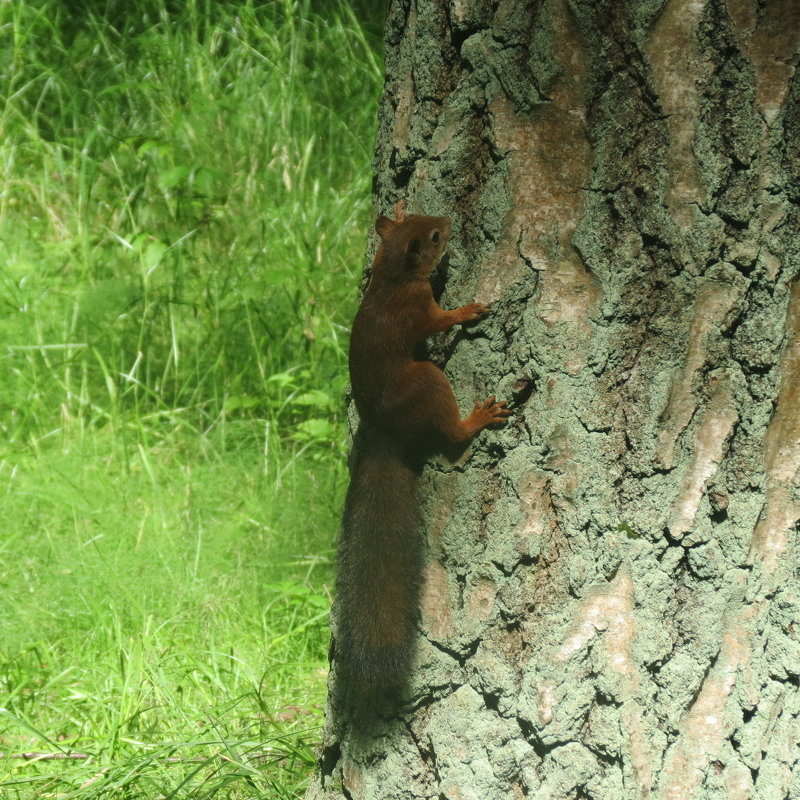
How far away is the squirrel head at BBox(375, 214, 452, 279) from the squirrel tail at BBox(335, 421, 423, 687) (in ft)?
1.02

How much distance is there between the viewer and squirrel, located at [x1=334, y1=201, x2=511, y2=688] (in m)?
1.61

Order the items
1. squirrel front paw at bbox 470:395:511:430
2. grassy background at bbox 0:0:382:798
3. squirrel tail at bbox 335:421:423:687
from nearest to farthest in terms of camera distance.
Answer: squirrel front paw at bbox 470:395:511:430 → squirrel tail at bbox 335:421:423:687 → grassy background at bbox 0:0:382:798

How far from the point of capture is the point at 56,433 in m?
3.45

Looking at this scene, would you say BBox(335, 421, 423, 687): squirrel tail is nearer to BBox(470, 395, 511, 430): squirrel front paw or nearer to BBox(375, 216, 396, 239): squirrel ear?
BBox(470, 395, 511, 430): squirrel front paw

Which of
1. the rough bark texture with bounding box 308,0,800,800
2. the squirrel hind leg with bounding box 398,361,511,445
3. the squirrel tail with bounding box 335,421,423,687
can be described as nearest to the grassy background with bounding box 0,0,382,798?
the squirrel tail with bounding box 335,421,423,687

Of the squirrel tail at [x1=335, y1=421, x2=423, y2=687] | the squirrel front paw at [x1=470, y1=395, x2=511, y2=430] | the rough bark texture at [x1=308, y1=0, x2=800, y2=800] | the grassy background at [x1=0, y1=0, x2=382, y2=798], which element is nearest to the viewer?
the rough bark texture at [x1=308, y1=0, x2=800, y2=800]

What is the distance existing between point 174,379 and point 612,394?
2.50 metres

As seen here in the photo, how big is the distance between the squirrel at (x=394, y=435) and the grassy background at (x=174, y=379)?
19.1 inches

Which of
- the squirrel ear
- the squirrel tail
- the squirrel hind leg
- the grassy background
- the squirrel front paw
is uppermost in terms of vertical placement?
the squirrel ear

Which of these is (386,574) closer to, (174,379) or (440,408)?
(440,408)

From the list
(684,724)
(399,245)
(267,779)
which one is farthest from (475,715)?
(399,245)

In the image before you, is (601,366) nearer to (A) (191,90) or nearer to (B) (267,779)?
(B) (267,779)

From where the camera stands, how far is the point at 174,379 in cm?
367

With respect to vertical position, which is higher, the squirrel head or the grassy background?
the squirrel head
